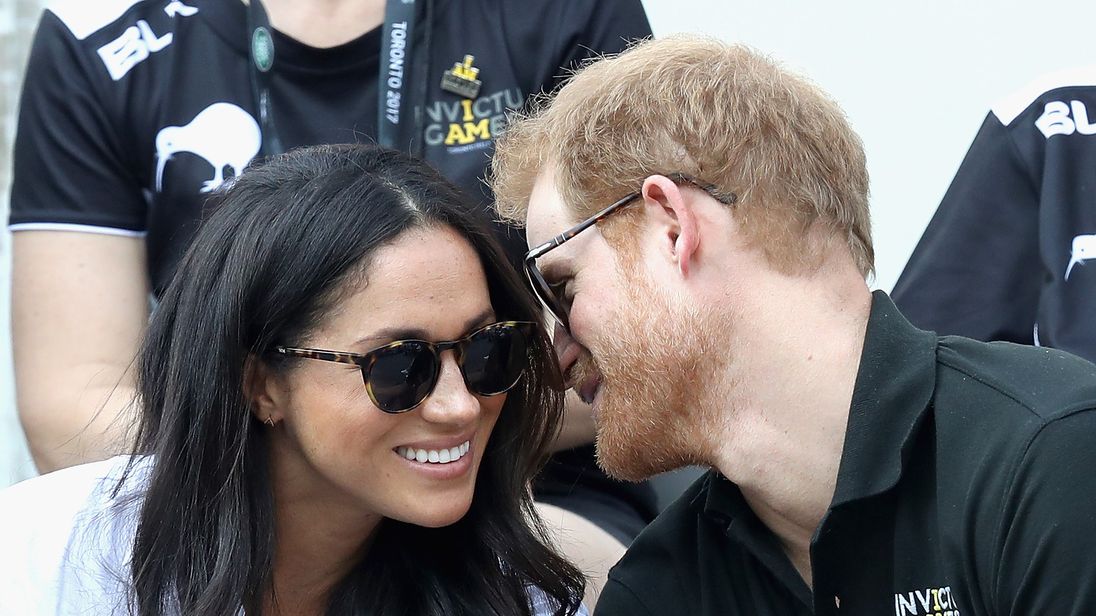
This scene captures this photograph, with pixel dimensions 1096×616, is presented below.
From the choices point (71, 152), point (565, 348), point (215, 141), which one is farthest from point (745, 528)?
point (71, 152)

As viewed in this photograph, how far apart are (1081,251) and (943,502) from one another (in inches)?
33.2

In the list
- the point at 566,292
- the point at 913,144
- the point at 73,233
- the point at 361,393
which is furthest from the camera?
the point at 913,144

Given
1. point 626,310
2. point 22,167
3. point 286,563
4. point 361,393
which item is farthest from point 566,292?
point 22,167

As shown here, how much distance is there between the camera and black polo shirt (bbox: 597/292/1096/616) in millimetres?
1667

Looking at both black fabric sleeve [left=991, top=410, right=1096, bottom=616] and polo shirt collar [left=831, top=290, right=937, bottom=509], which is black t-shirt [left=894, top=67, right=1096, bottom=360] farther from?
black fabric sleeve [left=991, top=410, right=1096, bottom=616]

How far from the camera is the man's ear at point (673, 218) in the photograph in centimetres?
196

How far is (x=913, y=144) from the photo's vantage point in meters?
3.46

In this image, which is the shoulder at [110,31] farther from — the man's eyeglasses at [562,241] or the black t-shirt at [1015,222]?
the black t-shirt at [1015,222]

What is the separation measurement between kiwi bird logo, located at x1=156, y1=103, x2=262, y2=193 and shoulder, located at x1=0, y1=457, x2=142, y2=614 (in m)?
0.65

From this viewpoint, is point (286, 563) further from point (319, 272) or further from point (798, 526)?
point (798, 526)

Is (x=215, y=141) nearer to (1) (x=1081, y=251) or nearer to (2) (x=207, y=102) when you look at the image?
(2) (x=207, y=102)

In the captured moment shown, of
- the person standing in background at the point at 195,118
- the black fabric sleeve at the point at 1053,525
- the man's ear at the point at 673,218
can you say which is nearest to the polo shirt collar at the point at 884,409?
the black fabric sleeve at the point at 1053,525

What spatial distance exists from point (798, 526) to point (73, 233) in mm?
A: 1425

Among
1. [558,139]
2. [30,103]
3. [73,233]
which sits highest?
[558,139]
